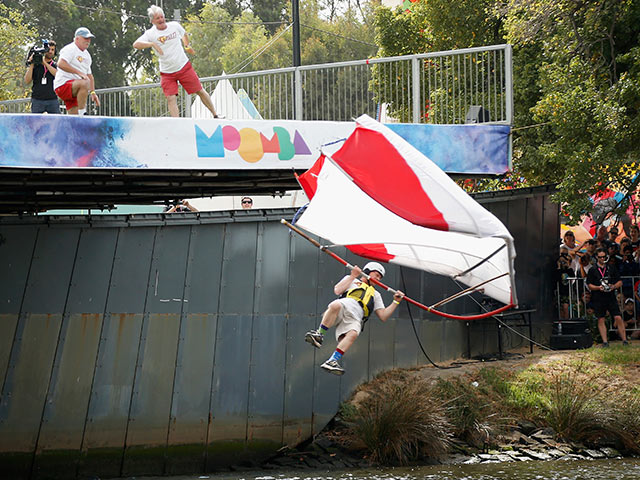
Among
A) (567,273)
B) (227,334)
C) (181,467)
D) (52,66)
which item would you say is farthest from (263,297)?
(567,273)

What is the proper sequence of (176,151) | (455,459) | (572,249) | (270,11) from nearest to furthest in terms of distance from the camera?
1. (176,151)
2. (455,459)
3. (572,249)
4. (270,11)

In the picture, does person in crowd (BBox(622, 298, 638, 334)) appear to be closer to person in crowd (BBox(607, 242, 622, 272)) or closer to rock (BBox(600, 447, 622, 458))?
person in crowd (BBox(607, 242, 622, 272))

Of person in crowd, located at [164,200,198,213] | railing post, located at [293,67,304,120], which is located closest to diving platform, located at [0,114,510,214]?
railing post, located at [293,67,304,120]

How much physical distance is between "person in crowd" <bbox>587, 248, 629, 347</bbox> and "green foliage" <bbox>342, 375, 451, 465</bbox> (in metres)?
4.52

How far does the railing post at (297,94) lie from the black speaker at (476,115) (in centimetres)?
298

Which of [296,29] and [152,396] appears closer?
[152,396]

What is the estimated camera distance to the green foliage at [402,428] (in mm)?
15602

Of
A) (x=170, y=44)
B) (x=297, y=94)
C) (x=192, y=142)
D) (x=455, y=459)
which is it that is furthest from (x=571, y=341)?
(x=170, y=44)

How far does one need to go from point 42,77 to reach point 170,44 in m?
2.54

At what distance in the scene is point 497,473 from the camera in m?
14.7

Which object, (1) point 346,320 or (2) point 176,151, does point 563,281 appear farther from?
(2) point 176,151

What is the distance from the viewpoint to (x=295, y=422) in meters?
16.8

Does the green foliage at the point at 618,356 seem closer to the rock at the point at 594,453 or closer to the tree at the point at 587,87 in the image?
the rock at the point at 594,453

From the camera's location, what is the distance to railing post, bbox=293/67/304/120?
53.9ft
